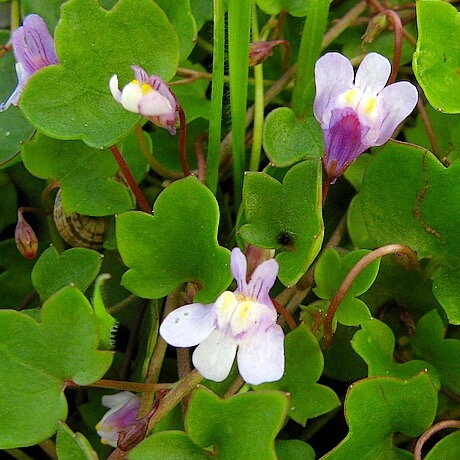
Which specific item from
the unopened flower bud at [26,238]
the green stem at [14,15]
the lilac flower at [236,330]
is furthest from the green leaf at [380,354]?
the green stem at [14,15]

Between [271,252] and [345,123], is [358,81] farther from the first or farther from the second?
[271,252]

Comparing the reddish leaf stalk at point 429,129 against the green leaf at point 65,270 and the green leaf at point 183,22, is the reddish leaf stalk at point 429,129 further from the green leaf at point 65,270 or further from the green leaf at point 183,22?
the green leaf at point 65,270

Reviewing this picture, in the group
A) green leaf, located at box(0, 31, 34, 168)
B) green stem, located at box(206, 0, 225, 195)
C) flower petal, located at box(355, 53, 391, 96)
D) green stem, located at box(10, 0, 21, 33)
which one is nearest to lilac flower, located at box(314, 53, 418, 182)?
flower petal, located at box(355, 53, 391, 96)

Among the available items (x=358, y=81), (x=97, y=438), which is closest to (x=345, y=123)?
(x=358, y=81)

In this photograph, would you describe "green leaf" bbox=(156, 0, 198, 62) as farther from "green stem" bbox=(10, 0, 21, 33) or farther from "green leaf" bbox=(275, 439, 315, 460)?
"green leaf" bbox=(275, 439, 315, 460)

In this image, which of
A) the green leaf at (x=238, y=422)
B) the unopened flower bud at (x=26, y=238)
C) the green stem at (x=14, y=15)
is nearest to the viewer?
the green leaf at (x=238, y=422)
